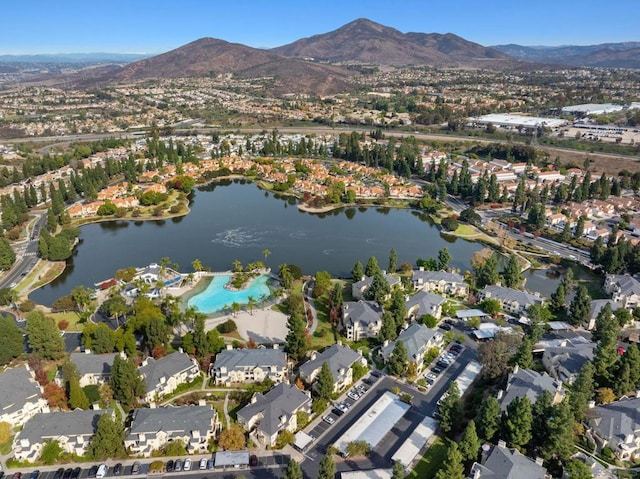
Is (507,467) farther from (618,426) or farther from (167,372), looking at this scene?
(167,372)

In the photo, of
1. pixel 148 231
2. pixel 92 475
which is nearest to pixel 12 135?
pixel 148 231

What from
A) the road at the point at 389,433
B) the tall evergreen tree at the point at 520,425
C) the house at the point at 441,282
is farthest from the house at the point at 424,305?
the tall evergreen tree at the point at 520,425

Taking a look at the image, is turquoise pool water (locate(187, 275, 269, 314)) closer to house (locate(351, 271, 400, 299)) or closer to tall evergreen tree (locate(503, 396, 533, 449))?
house (locate(351, 271, 400, 299))

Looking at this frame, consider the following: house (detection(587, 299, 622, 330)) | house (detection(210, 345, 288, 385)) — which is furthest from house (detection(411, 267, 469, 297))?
house (detection(210, 345, 288, 385))

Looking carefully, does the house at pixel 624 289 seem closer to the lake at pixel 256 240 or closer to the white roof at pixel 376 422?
the lake at pixel 256 240

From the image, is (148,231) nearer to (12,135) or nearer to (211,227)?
(211,227)

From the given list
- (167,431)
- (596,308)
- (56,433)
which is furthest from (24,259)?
(596,308)

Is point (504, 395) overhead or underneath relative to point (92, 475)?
overhead
